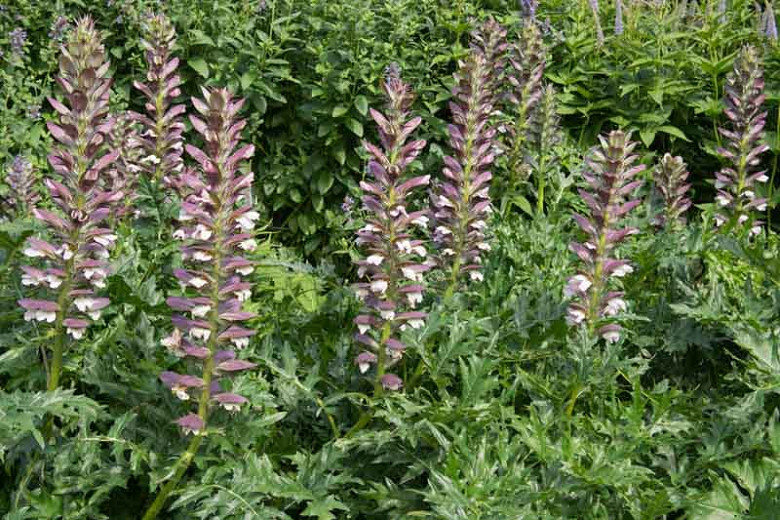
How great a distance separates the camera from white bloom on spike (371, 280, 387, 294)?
2.87m

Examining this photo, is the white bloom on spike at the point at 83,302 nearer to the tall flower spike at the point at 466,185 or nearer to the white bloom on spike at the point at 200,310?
the white bloom on spike at the point at 200,310

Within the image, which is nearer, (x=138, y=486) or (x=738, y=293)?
(x=138, y=486)

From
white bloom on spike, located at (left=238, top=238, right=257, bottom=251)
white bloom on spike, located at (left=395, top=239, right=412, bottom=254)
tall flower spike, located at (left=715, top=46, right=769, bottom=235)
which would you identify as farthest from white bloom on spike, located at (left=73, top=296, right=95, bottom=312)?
tall flower spike, located at (left=715, top=46, right=769, bottom=235)

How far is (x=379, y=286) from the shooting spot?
9.41 feet

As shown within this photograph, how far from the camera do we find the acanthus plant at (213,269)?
8.25 ft

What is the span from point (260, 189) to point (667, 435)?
4.04m

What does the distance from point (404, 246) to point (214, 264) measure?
60 cm

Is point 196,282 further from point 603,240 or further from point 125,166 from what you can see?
point 125,166

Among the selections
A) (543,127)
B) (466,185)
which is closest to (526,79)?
(543,127)

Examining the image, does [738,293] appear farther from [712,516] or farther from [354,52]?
[354,52]

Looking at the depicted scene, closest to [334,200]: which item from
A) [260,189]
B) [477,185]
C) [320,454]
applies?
[260,189]

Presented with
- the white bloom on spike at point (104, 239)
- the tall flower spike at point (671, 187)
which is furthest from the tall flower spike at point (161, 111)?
the tall flower spike at point (671, 187)

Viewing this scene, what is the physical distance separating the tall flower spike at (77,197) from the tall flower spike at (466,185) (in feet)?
3.85

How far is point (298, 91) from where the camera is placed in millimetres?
6391
